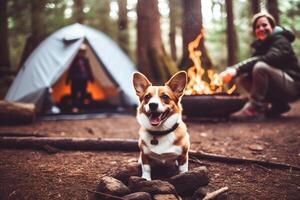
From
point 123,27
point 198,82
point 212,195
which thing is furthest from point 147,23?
point 212,195

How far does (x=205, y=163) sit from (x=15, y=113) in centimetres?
455

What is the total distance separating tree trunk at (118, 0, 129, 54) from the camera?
47.8 ft

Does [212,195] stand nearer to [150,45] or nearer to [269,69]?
[269,69]

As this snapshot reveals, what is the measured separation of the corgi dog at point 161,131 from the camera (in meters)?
3.03

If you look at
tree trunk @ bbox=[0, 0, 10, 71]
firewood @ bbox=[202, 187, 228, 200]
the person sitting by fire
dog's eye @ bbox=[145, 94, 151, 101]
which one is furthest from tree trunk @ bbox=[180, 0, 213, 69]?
tree trunk @ bbox=[0, 0, 10, 71]

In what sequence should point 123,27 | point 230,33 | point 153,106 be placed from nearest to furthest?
point 153,106 → point 230,33 → point 123,27

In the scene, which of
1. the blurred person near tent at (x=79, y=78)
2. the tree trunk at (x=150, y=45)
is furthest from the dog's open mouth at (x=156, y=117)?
the blurred person near tent at (x=79, y=78)

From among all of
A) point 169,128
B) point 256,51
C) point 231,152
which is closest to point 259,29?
point 256,51

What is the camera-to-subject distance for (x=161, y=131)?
3.07 m

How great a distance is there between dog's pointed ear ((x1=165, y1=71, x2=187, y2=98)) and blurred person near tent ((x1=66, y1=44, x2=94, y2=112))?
658 cm

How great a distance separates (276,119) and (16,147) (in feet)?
16.8

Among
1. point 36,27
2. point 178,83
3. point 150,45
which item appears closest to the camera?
point 178,83

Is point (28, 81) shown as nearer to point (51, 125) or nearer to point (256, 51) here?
point (51, 125)

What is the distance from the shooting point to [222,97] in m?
6.43
